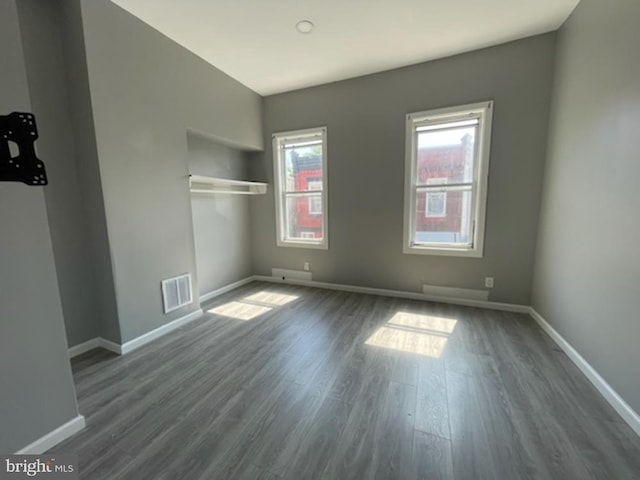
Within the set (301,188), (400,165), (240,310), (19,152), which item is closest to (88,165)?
(19,152)

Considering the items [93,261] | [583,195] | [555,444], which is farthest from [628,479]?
[93,261]

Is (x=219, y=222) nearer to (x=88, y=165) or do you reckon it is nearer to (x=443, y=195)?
(x=88, y=165)

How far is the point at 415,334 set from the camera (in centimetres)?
259

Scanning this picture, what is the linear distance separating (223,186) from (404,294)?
9.70 ft

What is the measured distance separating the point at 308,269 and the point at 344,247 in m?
0.71

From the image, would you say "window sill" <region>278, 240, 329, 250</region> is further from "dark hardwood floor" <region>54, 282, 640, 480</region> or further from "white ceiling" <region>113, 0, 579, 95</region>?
"white ceiling" <region>113, 0, 579, 95</region>

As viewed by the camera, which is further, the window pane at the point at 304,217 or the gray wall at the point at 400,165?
the window pane at the point at 304,217

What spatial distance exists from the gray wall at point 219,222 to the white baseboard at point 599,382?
3889 millimetres

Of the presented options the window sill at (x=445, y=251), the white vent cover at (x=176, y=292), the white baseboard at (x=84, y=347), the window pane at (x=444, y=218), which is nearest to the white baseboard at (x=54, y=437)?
the white baseboard at (x=84, y=347)

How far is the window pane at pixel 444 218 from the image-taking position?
3.21 m

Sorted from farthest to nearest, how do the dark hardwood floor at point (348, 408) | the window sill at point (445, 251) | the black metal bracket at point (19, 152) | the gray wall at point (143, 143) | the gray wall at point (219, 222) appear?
the gray wall at point (219, 222)
the window sill at point (445, 251)
the gray wall at point (143, 143)
the dark hardwood floor at point (348, 408)
the black metal bracket at point (19, 152)

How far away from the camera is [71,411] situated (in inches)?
59.7

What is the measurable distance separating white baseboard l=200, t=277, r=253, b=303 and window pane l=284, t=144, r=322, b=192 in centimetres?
164

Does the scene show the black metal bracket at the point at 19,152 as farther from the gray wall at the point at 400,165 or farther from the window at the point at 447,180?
the window at the point at 447,180
